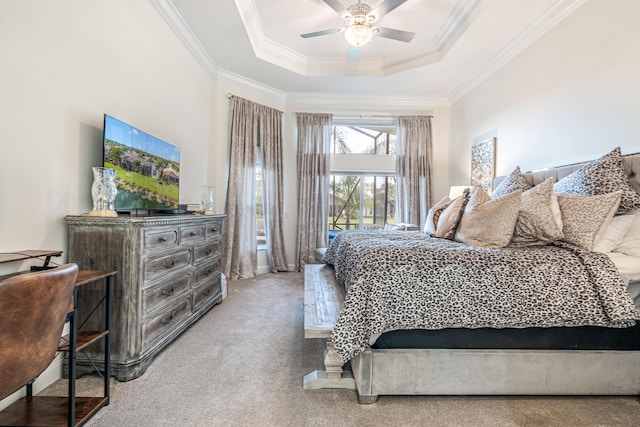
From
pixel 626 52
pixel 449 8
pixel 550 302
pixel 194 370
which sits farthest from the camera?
pixel 449 8

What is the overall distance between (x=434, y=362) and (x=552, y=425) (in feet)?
1.91

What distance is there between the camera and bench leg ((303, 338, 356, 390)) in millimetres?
1799

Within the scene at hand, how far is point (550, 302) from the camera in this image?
164cm

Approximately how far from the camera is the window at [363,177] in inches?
216

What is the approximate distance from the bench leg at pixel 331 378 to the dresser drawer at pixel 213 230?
1.70m

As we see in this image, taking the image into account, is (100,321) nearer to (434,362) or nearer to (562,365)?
(434,362)

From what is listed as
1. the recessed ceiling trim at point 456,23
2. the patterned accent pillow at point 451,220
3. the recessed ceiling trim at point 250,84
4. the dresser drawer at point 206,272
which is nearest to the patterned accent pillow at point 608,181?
the patterned accent pillow at point 451,220

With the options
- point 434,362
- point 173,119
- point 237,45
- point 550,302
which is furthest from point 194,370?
point 237,45

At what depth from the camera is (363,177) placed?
5566 millimetres

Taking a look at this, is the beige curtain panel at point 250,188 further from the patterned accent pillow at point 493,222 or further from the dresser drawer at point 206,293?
the patterned accent pillow at point 493,222

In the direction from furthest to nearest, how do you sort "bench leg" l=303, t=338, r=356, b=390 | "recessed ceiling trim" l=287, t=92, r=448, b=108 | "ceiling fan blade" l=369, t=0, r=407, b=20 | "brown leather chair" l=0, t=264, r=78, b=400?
"recessed ceiling trim" l=287, t=92, r=448, b=108
"ceiling fan blade" l=369, t=0, r=407, b=20
"bench leg" l=303, t=338, r=356, b=390
"brown leather chair" l=0, t=264, r=78, b=400

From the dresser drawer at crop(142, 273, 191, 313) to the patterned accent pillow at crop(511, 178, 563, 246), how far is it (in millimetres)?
2330

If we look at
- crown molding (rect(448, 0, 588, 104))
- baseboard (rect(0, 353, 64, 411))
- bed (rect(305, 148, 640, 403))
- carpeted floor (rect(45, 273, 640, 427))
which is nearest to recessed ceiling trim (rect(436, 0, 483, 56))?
crown molding (rect(448, 0, 588, 104))

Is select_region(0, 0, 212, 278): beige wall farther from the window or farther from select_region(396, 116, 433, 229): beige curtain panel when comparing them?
select_region(396, 116, 433, 229): beige curtain panel
